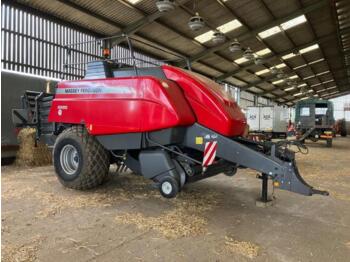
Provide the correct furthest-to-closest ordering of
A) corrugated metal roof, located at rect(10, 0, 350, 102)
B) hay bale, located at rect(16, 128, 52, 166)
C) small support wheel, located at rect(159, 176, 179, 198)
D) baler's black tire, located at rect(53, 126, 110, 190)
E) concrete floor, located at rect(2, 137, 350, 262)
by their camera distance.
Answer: corrugated metal roof, located at rect(10, 0, 350, 102)
hay bale, located at rect(16, 128, 52, 166)
baler's black tire, located at rect(53, 126, 110, 190)
small support wheel, located at rect(159, 176, 179, 198)
concrete floor, located at rect(2, 137, 350, 262)

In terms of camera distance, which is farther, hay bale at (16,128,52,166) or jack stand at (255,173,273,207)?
hay bale at (16,128,52,166)

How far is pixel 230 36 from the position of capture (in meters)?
15.8

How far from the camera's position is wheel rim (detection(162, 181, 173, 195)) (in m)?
3.89

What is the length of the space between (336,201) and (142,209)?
2.98m

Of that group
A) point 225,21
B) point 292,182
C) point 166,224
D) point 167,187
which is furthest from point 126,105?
point 225,21

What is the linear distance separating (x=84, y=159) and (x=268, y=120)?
55.4 ft

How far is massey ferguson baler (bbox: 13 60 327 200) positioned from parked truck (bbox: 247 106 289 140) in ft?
51.7

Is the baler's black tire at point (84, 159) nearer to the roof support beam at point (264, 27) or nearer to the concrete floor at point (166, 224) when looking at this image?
the concrete floor at point (166, 224)

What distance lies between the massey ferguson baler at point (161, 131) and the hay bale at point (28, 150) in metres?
3.02

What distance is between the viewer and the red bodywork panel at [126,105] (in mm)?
3996

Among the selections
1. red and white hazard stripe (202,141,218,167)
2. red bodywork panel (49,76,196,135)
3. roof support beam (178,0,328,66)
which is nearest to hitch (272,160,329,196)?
red and white hazard stripe (202,141,218,167)

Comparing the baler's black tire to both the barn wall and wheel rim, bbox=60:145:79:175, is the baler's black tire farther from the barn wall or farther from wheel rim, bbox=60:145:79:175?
the barn wall

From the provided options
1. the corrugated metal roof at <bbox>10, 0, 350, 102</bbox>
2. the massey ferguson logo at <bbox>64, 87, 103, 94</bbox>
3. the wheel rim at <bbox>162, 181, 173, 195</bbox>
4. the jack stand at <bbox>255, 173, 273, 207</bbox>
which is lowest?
the jack stand at <bbox>255, 173, 273, 207</bbox>

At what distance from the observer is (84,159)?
4711mm
